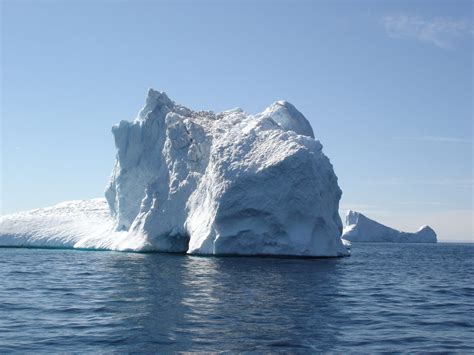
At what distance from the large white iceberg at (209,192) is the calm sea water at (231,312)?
1194cm

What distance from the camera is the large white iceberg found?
37.2 m

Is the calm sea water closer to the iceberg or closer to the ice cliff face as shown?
the ice cliff face

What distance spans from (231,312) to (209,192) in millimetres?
25863

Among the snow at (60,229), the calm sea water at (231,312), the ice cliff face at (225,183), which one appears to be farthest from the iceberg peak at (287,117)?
the calm sea water at (231,312)

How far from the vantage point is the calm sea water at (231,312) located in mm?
11352

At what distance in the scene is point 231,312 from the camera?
14.8 metres

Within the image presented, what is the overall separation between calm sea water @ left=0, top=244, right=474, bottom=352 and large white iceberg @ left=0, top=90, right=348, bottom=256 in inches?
470

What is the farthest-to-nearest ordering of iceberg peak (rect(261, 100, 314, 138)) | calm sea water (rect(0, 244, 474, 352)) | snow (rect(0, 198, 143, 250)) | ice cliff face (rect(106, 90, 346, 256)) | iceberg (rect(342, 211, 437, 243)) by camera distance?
iceberg (rect(342, 211, 437, 243)), snow (rect(0, 198, 143, 250)), iceberg peak (rect(261, 100, 314, 138)), ice cliff face (rect(106, 90, 346, 256)), calm sea water (rect(0, 244, 474, 352))

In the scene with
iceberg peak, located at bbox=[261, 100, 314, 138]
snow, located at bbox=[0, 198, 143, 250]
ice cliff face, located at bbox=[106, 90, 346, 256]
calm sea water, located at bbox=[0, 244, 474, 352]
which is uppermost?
iceberg peak, located at bbox=[261, 100, 314, 138]

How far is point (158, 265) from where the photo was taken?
29953 millimetres

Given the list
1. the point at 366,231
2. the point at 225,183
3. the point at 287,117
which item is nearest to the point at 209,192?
the point at 225,183

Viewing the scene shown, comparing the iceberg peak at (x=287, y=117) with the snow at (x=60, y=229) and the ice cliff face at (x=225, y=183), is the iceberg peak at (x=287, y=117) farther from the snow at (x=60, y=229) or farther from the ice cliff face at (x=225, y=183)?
the snow at (x=60, y=229)

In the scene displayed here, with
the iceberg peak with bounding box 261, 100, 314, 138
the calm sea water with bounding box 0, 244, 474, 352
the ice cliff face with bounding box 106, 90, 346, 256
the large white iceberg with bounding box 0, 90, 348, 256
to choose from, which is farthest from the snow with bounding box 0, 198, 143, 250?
the calm sea water with bounding box 0, 244, 474, 352

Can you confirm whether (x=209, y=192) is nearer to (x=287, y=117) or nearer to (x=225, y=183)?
(x=225, y=183)
